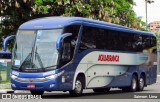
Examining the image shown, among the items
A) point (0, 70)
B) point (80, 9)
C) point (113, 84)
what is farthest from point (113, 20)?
point (113, 84)

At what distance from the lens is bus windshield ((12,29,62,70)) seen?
760 inches

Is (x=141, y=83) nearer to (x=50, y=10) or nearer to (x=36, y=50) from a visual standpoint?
(x=36, y=50)

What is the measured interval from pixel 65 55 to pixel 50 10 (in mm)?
17360

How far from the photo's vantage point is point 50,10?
36.6 meters

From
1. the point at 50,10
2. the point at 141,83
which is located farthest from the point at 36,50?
the point at 50,10

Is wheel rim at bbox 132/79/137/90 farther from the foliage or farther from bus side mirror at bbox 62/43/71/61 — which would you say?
the foliage

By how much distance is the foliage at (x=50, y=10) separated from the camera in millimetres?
35500

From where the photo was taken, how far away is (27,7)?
123ft

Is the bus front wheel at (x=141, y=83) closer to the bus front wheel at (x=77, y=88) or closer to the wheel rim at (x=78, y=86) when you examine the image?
the bus front wheel at (x=77, y=88)

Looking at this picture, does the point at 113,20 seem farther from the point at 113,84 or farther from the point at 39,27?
the point at 39,27

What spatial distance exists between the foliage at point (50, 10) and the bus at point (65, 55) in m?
11.8

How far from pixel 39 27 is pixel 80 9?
15533 mm

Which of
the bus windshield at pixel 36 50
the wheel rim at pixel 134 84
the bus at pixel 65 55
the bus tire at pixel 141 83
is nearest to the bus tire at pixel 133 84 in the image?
the wheel rim at pixel 134 84

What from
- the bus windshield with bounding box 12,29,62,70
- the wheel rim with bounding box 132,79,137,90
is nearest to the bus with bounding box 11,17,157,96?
the bus windshield with bounding box 12,29,62,70
